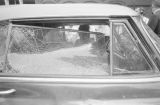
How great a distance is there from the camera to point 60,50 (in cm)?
254

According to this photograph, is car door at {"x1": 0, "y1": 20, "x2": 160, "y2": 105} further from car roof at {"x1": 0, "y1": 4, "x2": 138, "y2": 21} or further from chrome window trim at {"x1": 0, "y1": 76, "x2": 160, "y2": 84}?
car roof at {"x1": 0, "y1": 4, "x2": 138, "y2": 21}

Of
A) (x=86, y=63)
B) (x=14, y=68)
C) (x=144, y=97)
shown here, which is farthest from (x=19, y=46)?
(x=144, y=97)

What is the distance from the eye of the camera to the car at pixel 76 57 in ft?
7.48

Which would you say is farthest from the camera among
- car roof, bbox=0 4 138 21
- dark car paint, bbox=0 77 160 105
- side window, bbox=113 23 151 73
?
car roof, bbox=0 4 138 21

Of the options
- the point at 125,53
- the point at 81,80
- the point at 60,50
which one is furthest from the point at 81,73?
the point at 125,53

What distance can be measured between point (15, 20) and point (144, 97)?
133cm

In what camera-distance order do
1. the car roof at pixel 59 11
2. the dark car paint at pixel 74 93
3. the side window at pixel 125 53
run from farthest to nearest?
the car roof at pixel 59 11 → the side window at pixel 125 53 → the dark car paint at pixel 74 93

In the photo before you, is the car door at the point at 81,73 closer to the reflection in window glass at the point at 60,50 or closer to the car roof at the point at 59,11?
the reflection in window glass at the point at 60,50

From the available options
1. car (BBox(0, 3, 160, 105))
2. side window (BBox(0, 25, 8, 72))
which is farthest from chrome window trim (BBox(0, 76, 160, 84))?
side window (BBox(0, 25, 8, 72))

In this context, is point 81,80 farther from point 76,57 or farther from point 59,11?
point 59,11

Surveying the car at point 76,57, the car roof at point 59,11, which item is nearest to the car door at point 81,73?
the car at point 76,57

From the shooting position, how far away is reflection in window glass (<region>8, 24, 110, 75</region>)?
241 centimetres

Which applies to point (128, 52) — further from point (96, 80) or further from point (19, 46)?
point (19, 46)

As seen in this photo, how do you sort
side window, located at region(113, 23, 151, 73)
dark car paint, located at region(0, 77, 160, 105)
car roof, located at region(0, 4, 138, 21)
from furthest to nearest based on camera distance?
car roof, located at region(0, 4, 138, 21)
side window, located at region(113, 23, 151, 73)
dark car paint, located at region(0, 77, 160, 105)
